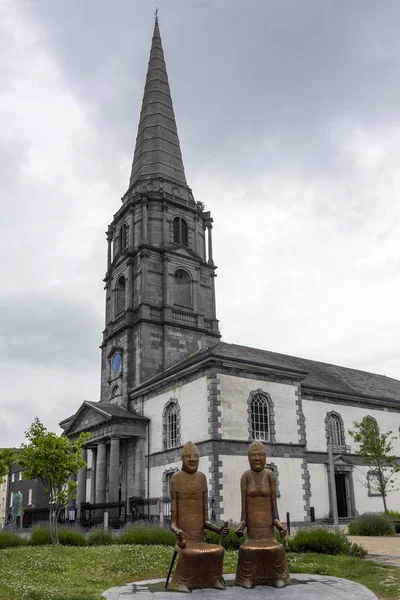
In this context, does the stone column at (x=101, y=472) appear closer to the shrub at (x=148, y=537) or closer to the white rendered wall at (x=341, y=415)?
the white rendered wall at (x=341, y=415)

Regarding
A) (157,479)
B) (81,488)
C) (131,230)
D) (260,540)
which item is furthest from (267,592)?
(131,230)

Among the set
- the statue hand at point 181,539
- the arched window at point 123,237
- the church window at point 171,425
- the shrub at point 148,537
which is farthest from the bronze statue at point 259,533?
the arched window at point 123,237

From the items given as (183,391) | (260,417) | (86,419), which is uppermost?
(183,391)

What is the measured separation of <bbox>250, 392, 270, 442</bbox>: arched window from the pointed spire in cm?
2090

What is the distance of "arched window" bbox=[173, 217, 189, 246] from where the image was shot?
41625 millimetres

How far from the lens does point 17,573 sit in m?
12.3

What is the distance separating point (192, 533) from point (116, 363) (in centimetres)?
2831

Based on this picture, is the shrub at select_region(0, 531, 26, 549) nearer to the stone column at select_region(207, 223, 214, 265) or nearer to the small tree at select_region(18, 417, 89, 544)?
the small tree at select_region(18, 417, 89, 544)

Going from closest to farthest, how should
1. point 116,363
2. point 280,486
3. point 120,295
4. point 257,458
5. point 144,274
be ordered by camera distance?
point 257,458, point 280,486, point 144,274, point 116,363, point 120,295

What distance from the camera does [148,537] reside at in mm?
18344

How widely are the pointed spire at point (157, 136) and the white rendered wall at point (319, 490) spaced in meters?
24.1

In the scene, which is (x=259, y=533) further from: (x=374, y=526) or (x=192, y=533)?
(x=374, y=526)

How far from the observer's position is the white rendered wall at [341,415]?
33003 mm

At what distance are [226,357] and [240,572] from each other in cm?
1814
